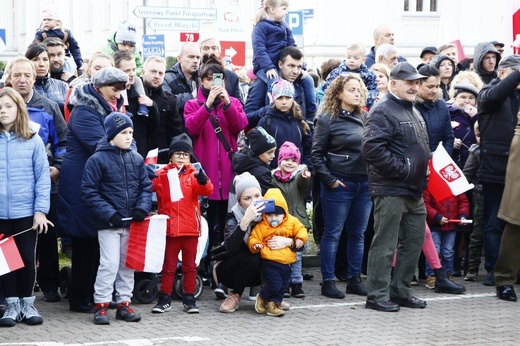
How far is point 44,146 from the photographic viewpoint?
10.0 m

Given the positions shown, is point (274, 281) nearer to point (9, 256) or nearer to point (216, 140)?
point (216, 140)

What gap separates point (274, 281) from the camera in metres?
9.95

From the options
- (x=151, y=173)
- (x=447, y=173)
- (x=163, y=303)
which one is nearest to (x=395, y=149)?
(x=447, y=173)

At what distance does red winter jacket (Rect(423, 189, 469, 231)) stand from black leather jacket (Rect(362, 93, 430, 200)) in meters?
1.41

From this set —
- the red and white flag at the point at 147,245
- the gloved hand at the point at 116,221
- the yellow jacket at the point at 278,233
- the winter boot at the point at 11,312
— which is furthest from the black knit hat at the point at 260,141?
the winter boot at the point at 11,312

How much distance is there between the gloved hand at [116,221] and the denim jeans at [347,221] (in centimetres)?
235

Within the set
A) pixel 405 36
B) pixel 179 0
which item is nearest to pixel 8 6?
pixel 179 0

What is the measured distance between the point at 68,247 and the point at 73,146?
129 cm

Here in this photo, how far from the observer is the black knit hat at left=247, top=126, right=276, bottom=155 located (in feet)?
35.1

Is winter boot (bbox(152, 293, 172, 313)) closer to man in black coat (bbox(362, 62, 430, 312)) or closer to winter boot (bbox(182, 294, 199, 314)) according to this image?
winter boot (bbox(182, 294, 199, 314))

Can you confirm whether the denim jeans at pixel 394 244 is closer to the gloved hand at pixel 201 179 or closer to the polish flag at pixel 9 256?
the gloved hand at pixel 201 179

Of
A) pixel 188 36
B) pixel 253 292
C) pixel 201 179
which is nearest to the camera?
pixel 201 179

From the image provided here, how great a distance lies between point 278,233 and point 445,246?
2519 millimetres

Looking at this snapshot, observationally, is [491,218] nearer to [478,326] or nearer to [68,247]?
[478,326]
